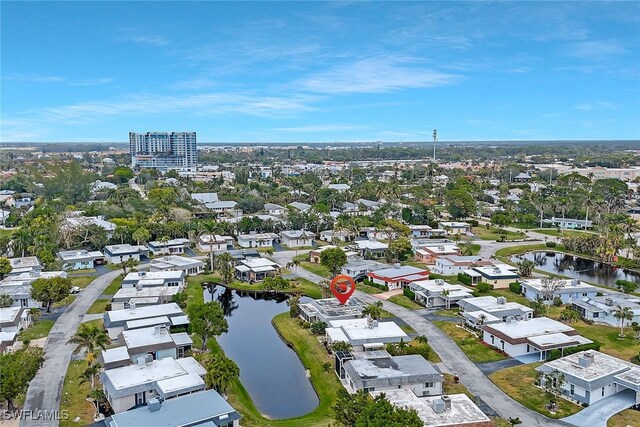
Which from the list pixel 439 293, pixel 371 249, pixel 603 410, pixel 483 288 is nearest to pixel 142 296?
pixel 439 293

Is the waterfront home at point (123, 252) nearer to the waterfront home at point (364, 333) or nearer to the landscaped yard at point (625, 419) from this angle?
the waterfront home at point (364, 333)

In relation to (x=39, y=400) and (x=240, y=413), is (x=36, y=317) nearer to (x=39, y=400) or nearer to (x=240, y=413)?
(x=39, y=400)

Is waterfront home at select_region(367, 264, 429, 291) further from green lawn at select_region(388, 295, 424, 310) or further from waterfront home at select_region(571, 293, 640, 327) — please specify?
waterfront home at select_region(571, 293, 640, 327)

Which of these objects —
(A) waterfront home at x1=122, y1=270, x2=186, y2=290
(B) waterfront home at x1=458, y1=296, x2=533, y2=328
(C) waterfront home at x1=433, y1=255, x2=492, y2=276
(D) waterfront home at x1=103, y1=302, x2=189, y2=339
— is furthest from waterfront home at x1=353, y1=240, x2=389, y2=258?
(D) waterfront home at x1=103, y1=302, x2=189, y2=339

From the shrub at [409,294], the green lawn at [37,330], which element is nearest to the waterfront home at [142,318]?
the green lawn at [37,330]

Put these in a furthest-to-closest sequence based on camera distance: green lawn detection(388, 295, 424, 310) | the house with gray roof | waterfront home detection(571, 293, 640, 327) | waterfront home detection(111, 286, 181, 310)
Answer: green lawn detection(388, 295, 424, 310) → waterfront home detection(111, 286, 181, 310) → waterfront home detection(571, 293, 640, 327) → the house with gray roof

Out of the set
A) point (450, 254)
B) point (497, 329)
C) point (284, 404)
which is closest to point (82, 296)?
point (284, 404)

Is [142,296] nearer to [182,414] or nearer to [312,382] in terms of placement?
[312,382]
